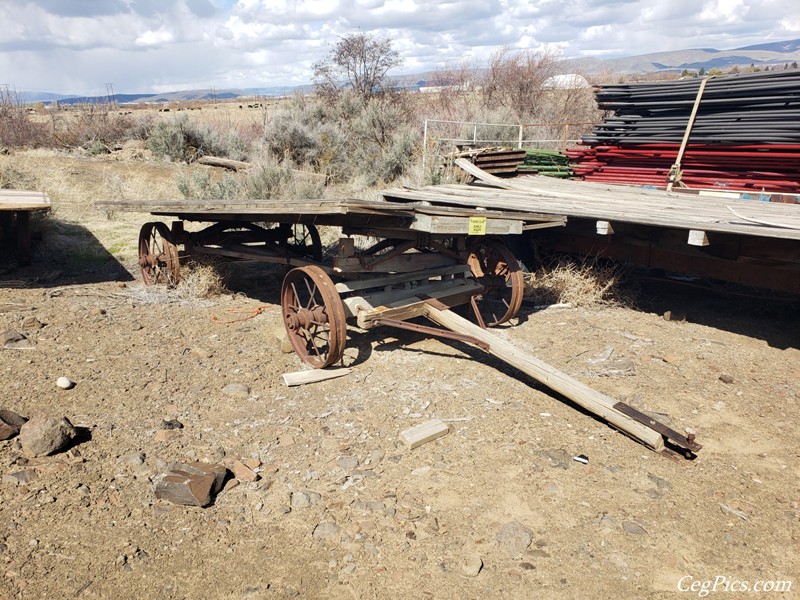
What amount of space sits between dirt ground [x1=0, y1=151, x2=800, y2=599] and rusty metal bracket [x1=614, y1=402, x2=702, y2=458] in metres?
0.13

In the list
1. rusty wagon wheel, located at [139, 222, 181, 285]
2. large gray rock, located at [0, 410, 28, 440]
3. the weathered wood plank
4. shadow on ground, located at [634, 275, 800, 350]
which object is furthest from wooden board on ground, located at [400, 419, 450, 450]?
rusty wagon wheel, located at [139, 222, 181, 285]

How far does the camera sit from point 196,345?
554 centimetres

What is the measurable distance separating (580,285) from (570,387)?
9.77 feet

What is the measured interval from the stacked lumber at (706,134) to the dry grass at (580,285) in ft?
10.4

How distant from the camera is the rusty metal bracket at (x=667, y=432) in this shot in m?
3.69

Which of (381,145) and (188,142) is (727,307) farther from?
(188,142)

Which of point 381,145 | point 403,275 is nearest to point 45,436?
point 403,275

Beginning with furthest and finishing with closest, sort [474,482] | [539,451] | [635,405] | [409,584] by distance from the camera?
[635,405] → [539,451] → [474,482] → [409,584]

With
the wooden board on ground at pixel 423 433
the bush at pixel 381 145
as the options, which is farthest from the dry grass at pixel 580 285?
the bush at pixel 381 145

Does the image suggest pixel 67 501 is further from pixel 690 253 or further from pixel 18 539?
pixel 690 253

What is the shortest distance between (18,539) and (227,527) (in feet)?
3.33

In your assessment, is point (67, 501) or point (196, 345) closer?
point (67, 501)

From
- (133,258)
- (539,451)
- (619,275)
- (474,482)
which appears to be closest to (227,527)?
(474,482)

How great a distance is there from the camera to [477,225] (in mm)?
5059
